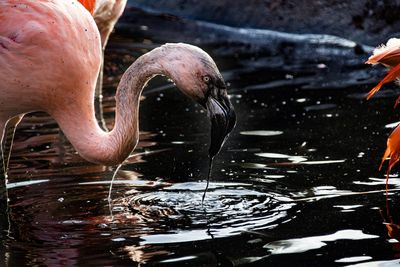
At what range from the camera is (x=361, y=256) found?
4.59 meters

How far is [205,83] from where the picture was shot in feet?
16.4

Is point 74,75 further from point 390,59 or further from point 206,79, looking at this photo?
point 390,59

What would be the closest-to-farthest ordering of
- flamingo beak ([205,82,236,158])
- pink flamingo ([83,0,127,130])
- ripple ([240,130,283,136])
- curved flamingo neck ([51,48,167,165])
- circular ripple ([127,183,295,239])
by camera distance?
flamingo beak ([205,82,236,158]) → circular ripple ([127,183,295,239]) → curved flamingo neck ([51,48,167,165]) → ripple ([240,130,283,136]) → pink flamingo ([83,0,127,130])

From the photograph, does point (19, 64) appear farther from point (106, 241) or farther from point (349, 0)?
point (349, 0)

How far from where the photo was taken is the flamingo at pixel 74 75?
16.5ft

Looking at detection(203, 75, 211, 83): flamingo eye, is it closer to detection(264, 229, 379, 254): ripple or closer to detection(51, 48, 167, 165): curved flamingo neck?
detection(51, 48, 167, 165): curved flamingo neck

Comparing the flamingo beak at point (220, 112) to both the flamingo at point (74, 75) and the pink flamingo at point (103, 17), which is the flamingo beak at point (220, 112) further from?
the pink flamingo at point (103, 17)

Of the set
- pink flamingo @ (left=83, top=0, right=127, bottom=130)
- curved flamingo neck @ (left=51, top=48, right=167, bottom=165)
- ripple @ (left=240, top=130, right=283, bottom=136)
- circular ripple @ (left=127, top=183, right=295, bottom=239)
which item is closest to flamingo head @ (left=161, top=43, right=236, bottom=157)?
curved flamingo neck @ (left=51, top=48, right=167, bottom=165)

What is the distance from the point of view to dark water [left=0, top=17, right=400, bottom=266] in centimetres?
475

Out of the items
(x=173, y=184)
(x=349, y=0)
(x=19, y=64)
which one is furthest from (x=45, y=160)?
(x=349, y=0)

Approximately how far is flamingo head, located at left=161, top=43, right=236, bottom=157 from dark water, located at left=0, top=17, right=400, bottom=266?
53 cm

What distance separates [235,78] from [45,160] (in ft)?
9.16

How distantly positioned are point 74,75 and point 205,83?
0.72 metres

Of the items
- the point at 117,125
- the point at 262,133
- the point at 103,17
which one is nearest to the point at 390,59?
the point at 117,125
